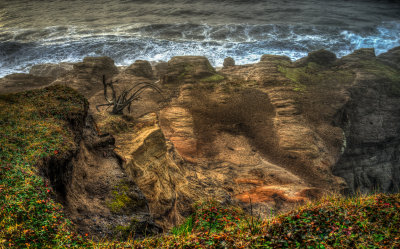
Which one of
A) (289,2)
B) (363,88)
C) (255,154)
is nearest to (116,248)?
(255,154)

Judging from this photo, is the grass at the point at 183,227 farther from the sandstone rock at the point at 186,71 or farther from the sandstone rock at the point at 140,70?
the sandstone rock at the point at 140,70

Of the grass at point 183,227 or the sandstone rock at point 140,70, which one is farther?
the sandstone rock at point 140,70

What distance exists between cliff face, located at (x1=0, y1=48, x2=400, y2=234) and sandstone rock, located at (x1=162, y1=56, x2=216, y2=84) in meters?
0.09

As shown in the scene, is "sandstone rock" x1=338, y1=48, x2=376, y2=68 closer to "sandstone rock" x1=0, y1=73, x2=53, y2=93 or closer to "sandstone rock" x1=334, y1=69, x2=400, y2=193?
"sandstone rock" x1=334, y1=69, x2=400, y2=193

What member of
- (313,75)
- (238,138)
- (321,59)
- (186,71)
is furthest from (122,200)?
(321,59)

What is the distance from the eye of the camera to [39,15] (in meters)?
39.5

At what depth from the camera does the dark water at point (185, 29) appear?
3006 cm

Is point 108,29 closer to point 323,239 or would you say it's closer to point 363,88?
point 363,88

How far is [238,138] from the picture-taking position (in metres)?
13.8

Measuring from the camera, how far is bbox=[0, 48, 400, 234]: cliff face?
25.7 feet

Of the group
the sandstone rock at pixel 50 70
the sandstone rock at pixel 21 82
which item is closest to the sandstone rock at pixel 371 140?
the sandstone rock at pixel 21 82

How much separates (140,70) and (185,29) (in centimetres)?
1710

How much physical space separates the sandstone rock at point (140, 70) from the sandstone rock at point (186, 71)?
225cm

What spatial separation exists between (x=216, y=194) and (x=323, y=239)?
14.1ft
